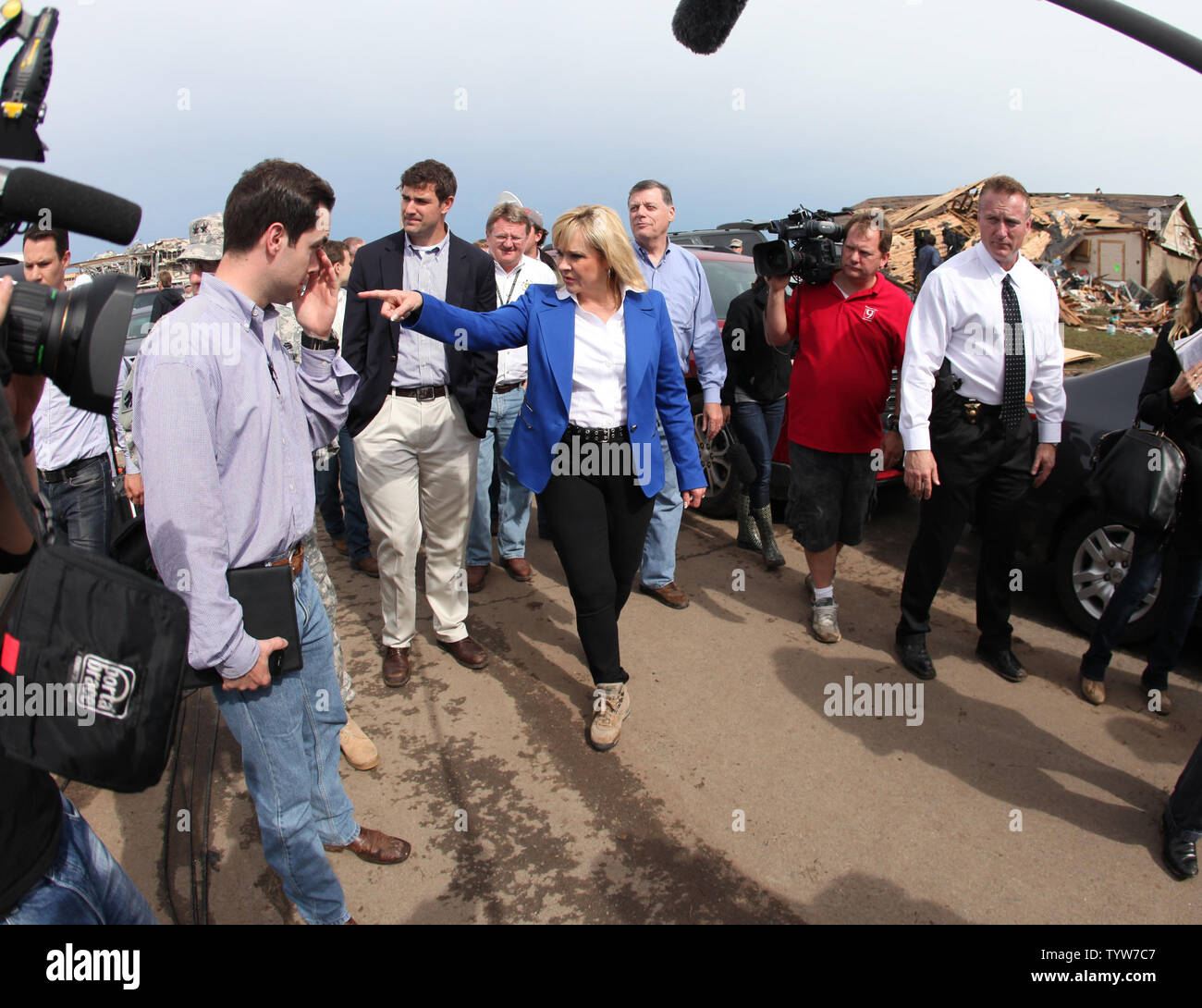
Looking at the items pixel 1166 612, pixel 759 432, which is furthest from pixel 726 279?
pixel 1166 612

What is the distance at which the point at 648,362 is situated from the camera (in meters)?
3.49

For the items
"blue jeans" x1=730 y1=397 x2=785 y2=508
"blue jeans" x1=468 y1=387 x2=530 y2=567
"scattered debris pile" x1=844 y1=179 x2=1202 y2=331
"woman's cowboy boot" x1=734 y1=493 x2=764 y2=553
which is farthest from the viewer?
"scattered debris pile" x1=844 y1=179 x2=1202 y2=331

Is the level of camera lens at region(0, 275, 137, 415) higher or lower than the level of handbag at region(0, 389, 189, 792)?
higher

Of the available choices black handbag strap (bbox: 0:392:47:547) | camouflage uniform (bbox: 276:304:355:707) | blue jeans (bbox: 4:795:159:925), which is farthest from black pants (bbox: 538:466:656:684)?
black handbag strap (bbox: 0:392:47:547)

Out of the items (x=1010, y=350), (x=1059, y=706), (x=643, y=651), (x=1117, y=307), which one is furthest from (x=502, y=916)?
(x=1117, y=307)

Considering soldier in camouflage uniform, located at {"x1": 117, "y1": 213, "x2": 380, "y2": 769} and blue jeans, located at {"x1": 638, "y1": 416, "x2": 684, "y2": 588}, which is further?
blue jeans, located at {"x1": 638, "y1": 416, "x2": 684, "y2": 588}

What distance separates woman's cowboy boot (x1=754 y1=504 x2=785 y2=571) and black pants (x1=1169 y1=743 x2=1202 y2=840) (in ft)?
8.92

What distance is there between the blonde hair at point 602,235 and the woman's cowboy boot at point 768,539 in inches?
92.8

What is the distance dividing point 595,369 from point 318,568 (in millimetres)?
1367

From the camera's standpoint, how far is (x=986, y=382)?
12.4 feet

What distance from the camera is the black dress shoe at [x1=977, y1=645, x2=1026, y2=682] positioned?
13.1ft

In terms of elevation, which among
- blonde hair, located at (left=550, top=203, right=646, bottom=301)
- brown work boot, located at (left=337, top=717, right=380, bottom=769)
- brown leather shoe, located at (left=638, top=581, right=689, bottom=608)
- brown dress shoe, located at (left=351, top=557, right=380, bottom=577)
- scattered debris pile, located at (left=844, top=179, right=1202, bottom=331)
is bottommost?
brown work boot, located at (left=337, top=717, right=380, bottom=769)

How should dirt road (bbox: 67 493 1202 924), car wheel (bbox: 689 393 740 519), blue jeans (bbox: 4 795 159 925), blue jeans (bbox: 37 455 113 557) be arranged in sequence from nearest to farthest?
blue jeans (bbox: 4 795 159 925) < dirt road (bbox: 67 493 1202 924) < blue jeans (bbox: 37 455 113 557) < car wheel (bbox: 689 393 740 519)

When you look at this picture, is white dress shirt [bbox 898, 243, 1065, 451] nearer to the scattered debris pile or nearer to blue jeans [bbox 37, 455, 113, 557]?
blue jeans [bbox 37, 455, 113, 557]
